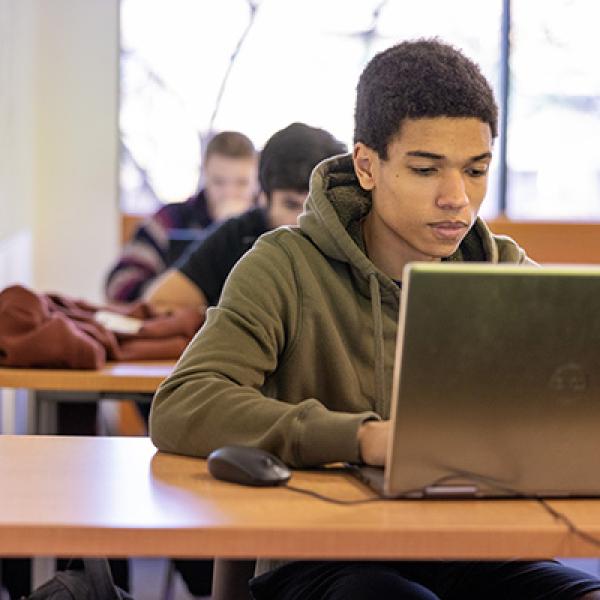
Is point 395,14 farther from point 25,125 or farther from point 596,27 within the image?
point 25,125

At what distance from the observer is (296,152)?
9.80 ft

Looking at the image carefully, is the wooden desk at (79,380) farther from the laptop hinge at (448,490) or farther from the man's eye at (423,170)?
the laptop hinge at (448,490)

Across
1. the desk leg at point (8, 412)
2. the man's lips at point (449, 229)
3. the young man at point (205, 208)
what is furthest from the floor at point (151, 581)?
the man's lips at point (449, 229)

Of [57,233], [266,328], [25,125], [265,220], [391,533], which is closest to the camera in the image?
[391,533]

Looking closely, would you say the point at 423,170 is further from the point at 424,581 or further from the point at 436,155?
the point at 424,581

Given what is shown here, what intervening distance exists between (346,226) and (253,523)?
648 mm

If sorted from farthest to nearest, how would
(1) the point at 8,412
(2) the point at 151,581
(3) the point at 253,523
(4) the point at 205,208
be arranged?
(4) the point at 205,208, (1) the point at 8,412, (2) the point at 151,581, (3) the point at 253,523

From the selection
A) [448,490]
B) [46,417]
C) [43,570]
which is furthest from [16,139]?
[448,490]

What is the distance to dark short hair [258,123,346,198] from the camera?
2.98 meters

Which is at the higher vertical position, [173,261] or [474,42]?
[474,42]

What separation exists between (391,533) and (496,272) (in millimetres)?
275

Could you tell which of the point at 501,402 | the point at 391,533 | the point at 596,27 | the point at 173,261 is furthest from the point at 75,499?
the point at 596,27

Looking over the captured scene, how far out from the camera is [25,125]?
5.16 metres

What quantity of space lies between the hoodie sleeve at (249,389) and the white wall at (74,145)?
12.9 feet
